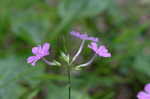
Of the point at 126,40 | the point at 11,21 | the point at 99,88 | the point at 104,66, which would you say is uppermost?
the point at 11,21

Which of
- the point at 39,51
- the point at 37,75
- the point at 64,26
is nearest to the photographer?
the point at 39,51

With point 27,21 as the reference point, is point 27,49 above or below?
below

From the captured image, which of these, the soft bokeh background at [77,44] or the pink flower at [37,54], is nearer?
the pink flower at [37,54]

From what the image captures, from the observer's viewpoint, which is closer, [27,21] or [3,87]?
[3,87]

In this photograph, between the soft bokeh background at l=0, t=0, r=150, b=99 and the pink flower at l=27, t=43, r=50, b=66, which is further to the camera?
the soft bokeh background at l=0, t=0, r=150, b=99

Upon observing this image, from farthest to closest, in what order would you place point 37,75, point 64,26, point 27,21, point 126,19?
point 126,19 < point 27,21 < point 64,26 < point 37,75

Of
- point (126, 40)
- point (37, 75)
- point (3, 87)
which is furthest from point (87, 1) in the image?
point (3, 87)

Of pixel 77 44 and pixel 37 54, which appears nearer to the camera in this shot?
pixel 37 54

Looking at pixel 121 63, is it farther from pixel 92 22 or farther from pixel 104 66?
pixel 92 22
